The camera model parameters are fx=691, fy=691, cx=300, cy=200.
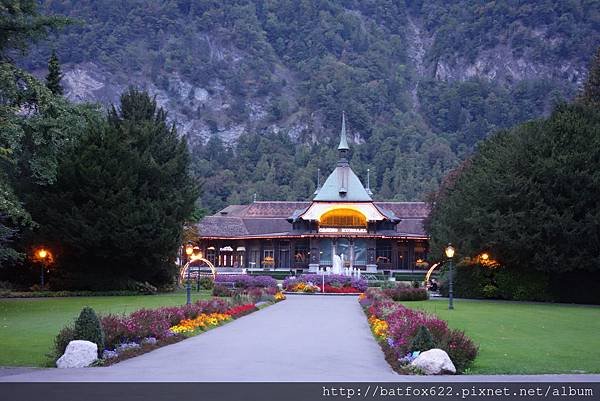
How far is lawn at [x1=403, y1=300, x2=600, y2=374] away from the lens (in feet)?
44.8

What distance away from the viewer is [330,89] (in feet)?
557

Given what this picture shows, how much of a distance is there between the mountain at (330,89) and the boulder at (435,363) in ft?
361

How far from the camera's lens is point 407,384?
11445 millimetres

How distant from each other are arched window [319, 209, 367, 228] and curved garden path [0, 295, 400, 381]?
4786 centimetres

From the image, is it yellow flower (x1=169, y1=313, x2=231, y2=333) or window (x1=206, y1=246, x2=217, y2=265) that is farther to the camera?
window (x1=206, y1=246, x2=217, y2=265)

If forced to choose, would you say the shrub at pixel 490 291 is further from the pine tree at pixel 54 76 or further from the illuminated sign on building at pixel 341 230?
the illuminated sign on building at pixel 341 230

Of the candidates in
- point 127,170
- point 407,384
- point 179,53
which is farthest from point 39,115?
point 179,53

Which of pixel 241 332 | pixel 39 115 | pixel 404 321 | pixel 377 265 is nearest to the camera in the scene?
pixel 404 321

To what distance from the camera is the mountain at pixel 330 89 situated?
451ft

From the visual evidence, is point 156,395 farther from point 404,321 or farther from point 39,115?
point 39,115

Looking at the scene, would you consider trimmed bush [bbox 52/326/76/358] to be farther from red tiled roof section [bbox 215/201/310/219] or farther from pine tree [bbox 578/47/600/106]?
red tiled roof section [bbox 215/201/310/219]

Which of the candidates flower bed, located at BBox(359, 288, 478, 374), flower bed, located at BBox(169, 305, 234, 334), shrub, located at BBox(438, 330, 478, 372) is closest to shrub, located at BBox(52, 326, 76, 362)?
flower bed, located at BBox(169, 305, 234, 334)

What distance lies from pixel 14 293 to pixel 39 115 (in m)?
17.0

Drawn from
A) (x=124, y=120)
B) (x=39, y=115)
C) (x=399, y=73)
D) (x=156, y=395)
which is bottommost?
(x=156, y=395)
